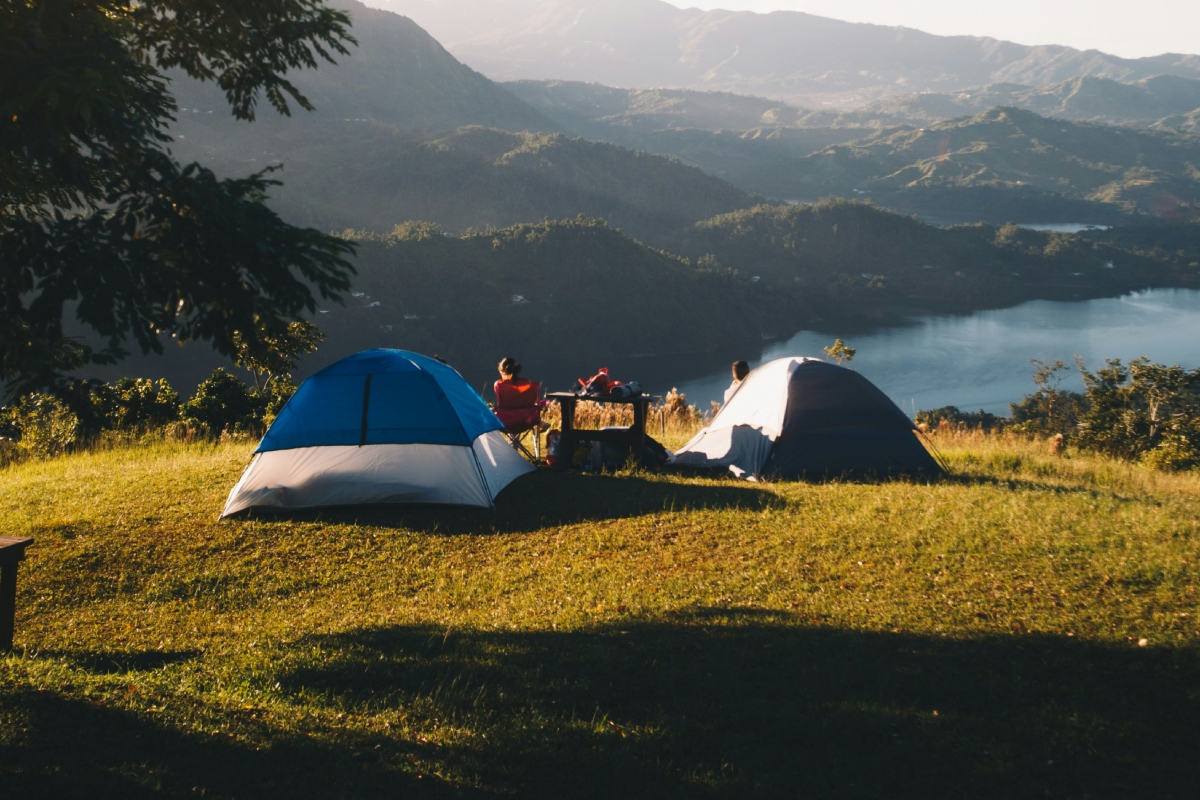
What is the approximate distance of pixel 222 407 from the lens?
1588 cm

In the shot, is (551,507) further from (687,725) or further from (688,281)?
(688,281)

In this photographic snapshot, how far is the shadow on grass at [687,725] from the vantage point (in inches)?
136

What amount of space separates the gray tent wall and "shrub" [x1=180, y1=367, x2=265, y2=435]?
32.8ft

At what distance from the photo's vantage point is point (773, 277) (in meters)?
135

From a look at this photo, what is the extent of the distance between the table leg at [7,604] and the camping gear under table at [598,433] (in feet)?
19.0

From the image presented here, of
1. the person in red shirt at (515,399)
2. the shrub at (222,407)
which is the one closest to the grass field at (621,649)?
the person in red shirt at (515,399)

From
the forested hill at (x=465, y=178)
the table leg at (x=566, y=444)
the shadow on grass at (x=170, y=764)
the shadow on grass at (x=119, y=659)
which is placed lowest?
the shadow on grass at (x=119, y=659)

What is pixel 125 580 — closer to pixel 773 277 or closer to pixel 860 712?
pixel 860 712

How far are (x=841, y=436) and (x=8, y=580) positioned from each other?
798 cm

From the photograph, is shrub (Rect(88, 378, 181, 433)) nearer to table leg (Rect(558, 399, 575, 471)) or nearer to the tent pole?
table leg (Rect(558, 399, 575, 471))

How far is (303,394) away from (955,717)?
6.74 m

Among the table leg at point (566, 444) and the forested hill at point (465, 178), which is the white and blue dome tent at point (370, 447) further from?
the forested hill at point (465, 178)

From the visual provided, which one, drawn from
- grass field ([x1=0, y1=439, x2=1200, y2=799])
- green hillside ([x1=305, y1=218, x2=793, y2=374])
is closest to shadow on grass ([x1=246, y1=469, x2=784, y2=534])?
grass field ([x1=0, y1=439, x2=1200, y2=799])

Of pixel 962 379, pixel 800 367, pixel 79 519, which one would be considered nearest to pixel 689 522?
pixel 800 367
